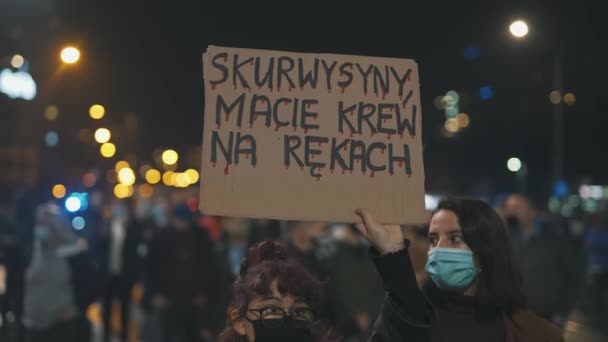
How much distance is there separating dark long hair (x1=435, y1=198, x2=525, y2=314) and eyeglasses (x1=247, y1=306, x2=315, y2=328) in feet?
3.38

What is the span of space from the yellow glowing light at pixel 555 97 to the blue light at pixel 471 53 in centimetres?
129

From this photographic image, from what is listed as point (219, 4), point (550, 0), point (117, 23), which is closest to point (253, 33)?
point (219, 4)

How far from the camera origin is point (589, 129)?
1827 cm

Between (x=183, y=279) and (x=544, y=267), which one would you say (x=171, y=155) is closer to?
(x=183, y=279)

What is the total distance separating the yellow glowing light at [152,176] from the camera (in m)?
84.9

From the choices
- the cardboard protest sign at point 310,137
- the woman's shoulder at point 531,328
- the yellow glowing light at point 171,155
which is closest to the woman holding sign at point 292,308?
the cardboard protest sign at point 310,137

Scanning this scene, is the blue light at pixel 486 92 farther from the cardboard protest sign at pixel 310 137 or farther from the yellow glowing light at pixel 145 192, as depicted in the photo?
the cardboard protest sign at pixel 310 137

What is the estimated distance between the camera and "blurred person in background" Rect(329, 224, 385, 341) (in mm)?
9555

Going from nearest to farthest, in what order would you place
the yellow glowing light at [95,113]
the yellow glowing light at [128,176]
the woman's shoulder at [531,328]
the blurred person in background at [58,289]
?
the woman's shoulder at [531,328] < the blurred person in background at [58,289] < the yellow glowing light at [95,113] < the yellow glowing light at [128,176]

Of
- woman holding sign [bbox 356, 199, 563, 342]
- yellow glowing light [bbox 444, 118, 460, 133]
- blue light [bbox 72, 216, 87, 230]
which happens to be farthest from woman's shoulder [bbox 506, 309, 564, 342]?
yellow glowing light [bbox 444, 118, 460, 133]

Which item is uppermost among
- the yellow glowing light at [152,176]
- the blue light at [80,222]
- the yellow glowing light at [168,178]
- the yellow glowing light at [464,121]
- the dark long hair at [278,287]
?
the yellow glowing light at [152,176]

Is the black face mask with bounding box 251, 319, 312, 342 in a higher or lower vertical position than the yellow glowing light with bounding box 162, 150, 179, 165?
lower

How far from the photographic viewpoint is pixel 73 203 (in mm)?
11867

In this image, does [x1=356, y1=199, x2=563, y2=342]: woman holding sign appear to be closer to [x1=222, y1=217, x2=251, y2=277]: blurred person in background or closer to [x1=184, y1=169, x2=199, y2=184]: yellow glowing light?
[x1=222, y1=217, x2=251, y2=277]: blurred person in background
